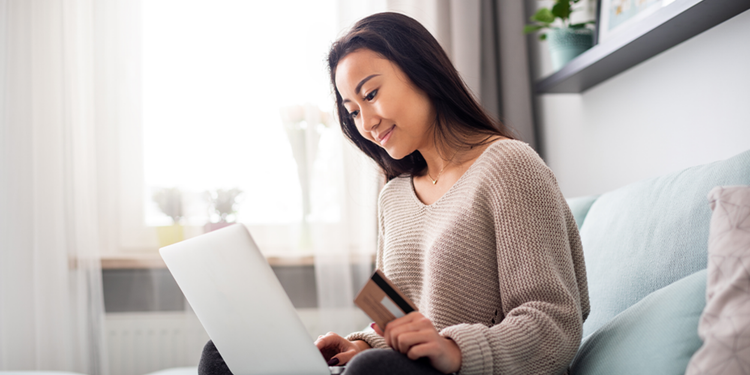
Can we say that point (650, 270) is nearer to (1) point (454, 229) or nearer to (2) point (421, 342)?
(1) point (454, 229)

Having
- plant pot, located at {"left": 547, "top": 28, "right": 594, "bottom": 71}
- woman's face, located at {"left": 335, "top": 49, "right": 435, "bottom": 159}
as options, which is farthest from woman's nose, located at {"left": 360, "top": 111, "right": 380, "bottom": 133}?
plant pot, located at {"left": 547, "top": 28, "right": 594, "bottom": 71}

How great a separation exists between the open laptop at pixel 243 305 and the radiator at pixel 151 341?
4.32ft

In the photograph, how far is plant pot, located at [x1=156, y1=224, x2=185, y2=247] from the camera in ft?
6.48

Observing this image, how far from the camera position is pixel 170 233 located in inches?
77.8

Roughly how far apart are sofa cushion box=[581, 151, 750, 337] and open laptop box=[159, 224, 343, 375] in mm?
534

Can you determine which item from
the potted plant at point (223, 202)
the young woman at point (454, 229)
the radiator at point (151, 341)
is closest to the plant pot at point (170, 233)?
the potted plant at point (223, 202)

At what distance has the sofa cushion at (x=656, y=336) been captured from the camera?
0.61m

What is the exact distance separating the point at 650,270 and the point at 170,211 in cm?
171

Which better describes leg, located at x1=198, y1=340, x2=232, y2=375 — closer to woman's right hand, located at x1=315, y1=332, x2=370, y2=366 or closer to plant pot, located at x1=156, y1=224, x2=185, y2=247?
woman's right hand, located at x1=315, y1=332, x2=370, y2=366

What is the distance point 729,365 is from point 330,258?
1563 millimetres

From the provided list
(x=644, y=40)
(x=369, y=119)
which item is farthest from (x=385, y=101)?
(x=644, y=40)

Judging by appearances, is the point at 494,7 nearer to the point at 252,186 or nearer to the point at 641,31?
the point at 641,31

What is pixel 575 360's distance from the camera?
2.69 ft

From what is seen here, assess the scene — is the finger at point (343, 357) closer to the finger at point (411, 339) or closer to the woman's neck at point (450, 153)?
the finger at point (411, 339)
